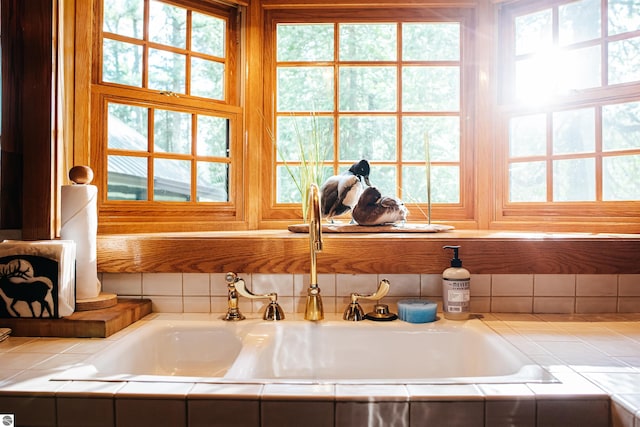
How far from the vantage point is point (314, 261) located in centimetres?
146

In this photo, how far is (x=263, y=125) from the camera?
204cm

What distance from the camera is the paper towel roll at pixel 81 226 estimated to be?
1.40 m

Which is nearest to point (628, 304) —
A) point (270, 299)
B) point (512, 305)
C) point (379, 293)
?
point (512, 305)

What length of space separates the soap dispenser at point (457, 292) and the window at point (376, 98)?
2.07 feet

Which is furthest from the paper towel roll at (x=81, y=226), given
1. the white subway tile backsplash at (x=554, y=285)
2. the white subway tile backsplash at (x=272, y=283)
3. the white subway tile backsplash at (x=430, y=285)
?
the white subway tile backsplash at (x=554, y=285)

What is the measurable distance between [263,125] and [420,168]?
0.72 m

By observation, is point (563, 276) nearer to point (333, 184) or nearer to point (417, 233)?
point (417, 233)

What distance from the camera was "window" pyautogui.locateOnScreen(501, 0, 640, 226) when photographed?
179 cm

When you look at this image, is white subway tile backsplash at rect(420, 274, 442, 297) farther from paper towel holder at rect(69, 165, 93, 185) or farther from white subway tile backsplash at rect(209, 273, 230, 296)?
paper towel holder at rect(69, 165, 93, 185)

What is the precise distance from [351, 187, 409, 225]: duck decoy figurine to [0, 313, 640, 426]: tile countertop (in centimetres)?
54

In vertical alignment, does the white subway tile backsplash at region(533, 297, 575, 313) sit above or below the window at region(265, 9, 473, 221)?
below

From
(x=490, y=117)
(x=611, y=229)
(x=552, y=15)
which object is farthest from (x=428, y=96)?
(x=611, y=229)

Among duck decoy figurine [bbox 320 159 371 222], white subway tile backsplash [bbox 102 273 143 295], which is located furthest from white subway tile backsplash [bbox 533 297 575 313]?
white subway tile backsplash [bbox 102 273 143 295]

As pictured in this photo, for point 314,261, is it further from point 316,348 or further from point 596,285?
point 596,285
